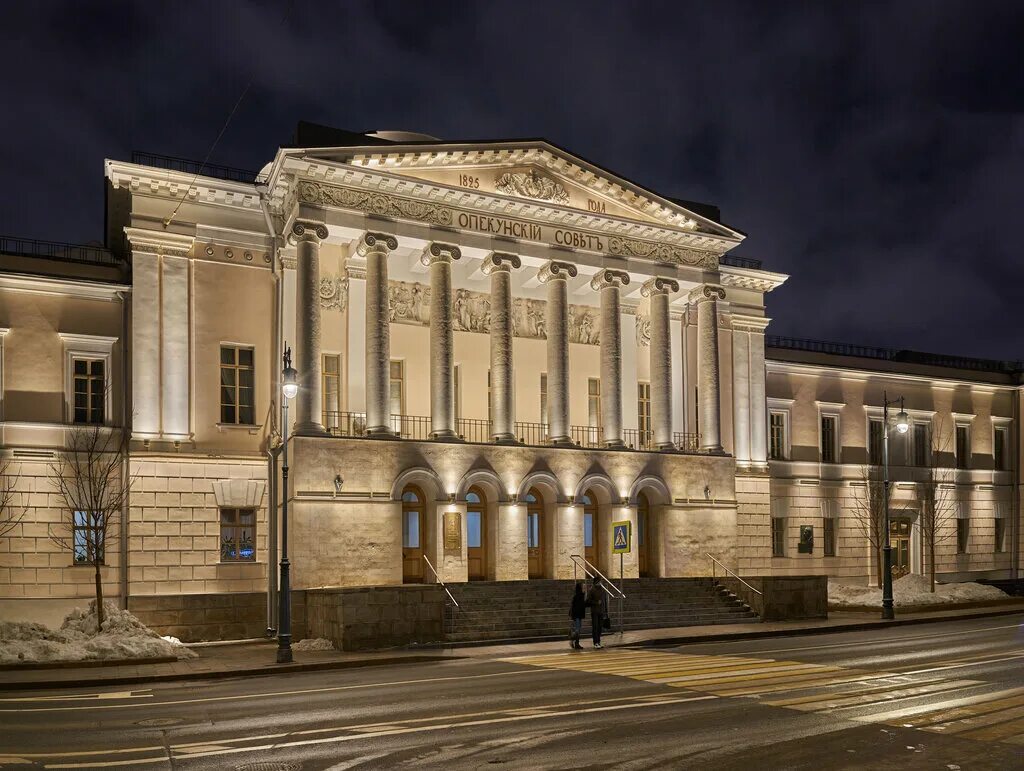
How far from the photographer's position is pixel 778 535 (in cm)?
4591

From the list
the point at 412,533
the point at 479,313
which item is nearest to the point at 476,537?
the point at 412,533

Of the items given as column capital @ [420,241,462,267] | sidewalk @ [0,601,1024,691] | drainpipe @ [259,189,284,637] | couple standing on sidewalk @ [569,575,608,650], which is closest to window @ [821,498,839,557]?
sidewalk @ [0,601,1024,691]

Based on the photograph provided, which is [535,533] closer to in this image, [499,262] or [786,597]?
[786,597]

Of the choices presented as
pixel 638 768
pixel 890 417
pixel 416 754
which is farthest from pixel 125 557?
pixel 890 417

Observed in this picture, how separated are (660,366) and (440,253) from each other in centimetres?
971

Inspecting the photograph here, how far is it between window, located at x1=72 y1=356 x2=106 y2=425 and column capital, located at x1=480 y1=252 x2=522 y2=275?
13.2 meters

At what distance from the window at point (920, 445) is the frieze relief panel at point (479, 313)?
65.2 ft

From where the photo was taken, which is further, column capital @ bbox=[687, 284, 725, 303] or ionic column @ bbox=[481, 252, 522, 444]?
column capital @ bbox=[687, 284, 725, 303]

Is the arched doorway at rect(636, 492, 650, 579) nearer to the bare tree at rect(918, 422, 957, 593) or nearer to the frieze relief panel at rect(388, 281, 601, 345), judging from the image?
the frieze relief panel at rect(388, 281, 601, 345)

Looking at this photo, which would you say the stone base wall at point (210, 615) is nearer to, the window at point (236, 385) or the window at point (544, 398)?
the window at point (236, 385)

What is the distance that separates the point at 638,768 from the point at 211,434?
2484 centimetres

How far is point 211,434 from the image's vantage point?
1303 inches

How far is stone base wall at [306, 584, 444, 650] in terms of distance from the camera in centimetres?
2634

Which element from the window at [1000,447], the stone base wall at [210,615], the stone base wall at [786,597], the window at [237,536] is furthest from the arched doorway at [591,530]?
the window at [1000,447]
